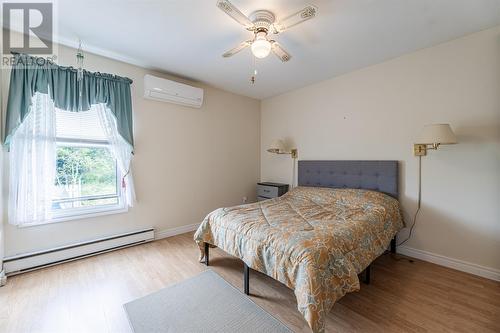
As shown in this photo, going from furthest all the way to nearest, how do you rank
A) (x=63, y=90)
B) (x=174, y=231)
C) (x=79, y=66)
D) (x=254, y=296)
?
1. (x=174, y=231)
2. (x=79, y=66)
3. (x=63, y=90)
4. (x=254, y=296)

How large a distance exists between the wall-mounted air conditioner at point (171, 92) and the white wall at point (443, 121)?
2.26 m

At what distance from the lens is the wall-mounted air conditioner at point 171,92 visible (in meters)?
3.01

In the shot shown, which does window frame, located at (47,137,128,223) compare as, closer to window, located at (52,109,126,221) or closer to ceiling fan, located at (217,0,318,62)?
window, located at (52,109,126,221)

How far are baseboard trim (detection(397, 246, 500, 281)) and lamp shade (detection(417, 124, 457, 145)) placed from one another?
137 cm

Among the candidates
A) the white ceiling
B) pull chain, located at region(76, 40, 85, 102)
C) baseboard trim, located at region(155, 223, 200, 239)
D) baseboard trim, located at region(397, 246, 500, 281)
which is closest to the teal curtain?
pull chain, located at region(76, 40, 85, 102)

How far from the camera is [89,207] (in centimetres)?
272

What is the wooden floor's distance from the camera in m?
1.58

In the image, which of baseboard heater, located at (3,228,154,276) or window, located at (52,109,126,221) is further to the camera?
window, located at (52,109,126,221)

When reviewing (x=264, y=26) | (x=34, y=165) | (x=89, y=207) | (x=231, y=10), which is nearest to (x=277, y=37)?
(x=264, y=26)

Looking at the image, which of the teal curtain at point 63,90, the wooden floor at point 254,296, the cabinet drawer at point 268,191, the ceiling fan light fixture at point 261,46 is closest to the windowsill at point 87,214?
the wooden floor at point 254,296

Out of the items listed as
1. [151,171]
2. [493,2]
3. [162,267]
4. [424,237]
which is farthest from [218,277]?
[493,2]

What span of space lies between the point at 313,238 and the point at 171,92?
2.85m

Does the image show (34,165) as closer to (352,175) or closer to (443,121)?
(352,175)

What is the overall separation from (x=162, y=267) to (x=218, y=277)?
71 centimetres
